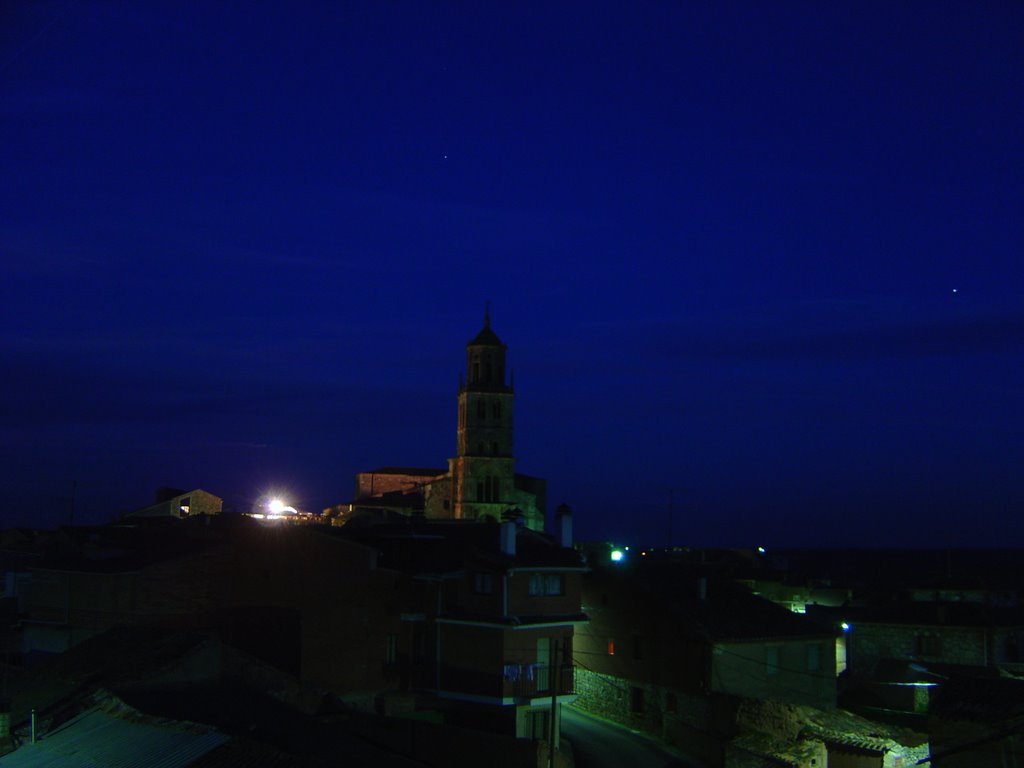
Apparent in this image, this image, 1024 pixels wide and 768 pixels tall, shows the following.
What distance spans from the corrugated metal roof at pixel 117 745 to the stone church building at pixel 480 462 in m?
69.0

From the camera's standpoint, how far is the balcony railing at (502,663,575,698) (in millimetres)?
32781

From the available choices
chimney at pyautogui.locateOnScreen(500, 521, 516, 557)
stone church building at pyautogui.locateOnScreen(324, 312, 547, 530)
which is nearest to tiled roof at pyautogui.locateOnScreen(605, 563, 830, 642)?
chimney at pyautogui.locateOnScreen(500, 521, 516, 557)

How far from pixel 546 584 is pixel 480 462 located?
59.0 meters

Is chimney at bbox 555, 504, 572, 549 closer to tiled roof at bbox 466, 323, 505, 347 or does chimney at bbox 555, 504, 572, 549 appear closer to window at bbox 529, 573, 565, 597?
window at bbox 529, 573, 565, 597

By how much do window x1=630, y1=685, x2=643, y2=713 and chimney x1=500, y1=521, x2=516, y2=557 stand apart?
7424 millimetres

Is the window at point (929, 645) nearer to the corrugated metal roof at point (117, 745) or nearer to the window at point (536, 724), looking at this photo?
the window at point (536, 724)

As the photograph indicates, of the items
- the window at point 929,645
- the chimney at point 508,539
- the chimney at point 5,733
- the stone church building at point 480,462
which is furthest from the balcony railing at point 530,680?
the stone church building at point 480,462

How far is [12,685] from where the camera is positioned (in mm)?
27641

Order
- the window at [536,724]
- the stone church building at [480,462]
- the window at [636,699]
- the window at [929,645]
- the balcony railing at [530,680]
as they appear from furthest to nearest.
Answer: the stone church building at [480,462] → the window at [929,645] → the window at [636,699] → the window at [536,724] → the balcony railing at [530,680]

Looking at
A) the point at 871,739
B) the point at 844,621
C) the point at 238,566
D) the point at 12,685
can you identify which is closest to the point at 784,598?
the point at 844,621

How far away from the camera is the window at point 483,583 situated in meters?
33.8

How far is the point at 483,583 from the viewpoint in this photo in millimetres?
34000

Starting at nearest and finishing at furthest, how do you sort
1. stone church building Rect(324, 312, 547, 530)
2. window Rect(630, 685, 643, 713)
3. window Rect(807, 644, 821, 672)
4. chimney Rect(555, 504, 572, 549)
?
window Rect(630, 685, 643, 713) → window Rect(807, 644, 821, 672) → chimney Rect(555, 504, 572, 549) → stone church building Rect(324, 312, 547, 530)

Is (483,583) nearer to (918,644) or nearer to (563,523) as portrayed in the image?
(563,523)
